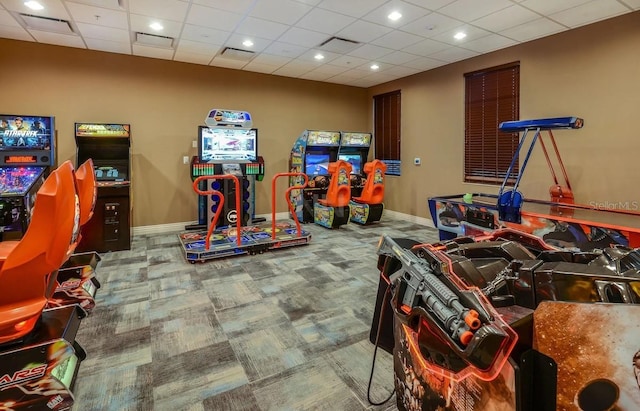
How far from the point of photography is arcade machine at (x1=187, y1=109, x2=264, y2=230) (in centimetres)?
544

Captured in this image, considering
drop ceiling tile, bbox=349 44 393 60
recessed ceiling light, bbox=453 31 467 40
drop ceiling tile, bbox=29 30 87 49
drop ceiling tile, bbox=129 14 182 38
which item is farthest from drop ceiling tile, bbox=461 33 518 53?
drop ceiling tile, bbox=29 30 87 49

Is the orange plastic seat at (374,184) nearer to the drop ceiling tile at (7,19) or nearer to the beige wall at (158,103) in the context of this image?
the beige wall at (158,103)

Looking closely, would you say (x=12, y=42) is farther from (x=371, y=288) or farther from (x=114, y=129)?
(x=371, y=288)

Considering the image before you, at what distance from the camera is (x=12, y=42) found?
188 inches

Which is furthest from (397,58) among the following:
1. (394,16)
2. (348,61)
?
(394,16)

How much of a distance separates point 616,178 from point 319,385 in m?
4.24

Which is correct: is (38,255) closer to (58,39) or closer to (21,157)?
(21,157)

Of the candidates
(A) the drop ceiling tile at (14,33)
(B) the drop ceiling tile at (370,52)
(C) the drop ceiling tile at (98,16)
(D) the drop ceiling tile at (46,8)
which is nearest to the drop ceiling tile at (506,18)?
(B) the drop ceiling tile at (370,52)

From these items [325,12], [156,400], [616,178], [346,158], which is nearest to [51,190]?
[156,400]

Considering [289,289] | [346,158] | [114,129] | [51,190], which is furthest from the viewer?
[346,158]

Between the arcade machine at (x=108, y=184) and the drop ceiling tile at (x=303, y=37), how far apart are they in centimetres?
263

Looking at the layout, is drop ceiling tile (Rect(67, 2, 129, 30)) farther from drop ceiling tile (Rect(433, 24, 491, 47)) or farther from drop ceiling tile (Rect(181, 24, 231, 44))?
drop ceiling tile (Rect(433, 24, 491, 47))

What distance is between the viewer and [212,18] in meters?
4.02

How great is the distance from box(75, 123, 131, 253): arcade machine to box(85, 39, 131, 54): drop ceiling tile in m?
1.18
